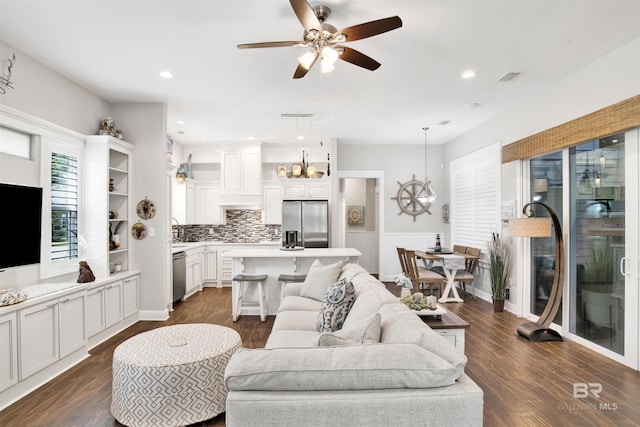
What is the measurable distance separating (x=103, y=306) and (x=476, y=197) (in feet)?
18.7

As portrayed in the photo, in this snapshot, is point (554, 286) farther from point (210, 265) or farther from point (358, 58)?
point (210, 265)

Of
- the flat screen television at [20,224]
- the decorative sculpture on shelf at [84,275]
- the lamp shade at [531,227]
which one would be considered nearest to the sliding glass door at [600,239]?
the lamp shade at [531,227]

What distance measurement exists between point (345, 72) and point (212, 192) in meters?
4.50

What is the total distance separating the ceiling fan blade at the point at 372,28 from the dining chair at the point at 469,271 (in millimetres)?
4311

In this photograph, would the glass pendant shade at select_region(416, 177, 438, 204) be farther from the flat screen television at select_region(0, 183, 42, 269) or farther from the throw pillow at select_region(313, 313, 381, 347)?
the flat screen television at select_region(0, 183, 42, 269)

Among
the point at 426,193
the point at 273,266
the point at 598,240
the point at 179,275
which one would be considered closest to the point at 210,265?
the point at 179,275

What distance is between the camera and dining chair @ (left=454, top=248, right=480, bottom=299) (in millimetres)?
5527

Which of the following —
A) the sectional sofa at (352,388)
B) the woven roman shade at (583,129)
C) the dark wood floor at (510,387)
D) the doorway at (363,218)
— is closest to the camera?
the sectional sofa at (352,388)

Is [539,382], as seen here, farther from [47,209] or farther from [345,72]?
[47,209]

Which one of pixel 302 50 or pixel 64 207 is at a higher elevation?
pixel 302 50

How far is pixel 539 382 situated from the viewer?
2893mm

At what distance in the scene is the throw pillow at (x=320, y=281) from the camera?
371 cm

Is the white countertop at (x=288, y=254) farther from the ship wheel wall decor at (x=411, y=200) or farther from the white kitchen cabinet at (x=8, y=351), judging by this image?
the ship wheel wall decor at (x=411, y=200)

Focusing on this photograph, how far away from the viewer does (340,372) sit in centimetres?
142
